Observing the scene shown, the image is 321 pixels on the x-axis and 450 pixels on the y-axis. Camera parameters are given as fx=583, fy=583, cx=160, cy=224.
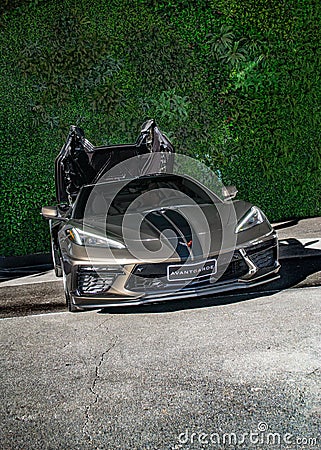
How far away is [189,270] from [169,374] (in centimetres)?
118

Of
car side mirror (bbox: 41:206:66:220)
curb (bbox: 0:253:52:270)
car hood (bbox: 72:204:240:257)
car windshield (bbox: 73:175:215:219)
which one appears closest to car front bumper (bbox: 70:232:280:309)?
car hood (bbox: 72:204:240:257)

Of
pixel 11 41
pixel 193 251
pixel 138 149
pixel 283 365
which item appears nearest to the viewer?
pixel 283 365

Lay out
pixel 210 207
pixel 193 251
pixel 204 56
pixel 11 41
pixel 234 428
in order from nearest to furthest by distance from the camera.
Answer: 1. pixel 234 428
2. pixel 193 251
3. pixel 210 207
4. pixel 11 41
5. pixel 204 56

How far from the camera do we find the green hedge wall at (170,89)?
907 cm

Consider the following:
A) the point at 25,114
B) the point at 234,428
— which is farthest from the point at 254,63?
the point at 234,428

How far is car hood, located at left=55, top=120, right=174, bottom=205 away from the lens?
7781 mm

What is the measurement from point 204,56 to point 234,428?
7.61 metres

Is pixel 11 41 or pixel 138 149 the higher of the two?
pixel 11 41

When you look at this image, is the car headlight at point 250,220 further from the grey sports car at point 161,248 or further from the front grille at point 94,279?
the front grille at point 94,279

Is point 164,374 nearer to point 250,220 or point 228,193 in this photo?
point 250,220

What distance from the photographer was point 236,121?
9.77m

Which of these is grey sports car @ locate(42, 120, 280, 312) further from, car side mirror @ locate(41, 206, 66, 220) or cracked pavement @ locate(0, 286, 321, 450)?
cracked pavement @ locate(0, 286, 321, 450)

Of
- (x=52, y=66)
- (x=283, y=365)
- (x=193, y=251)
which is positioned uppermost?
(x=52, y=66)

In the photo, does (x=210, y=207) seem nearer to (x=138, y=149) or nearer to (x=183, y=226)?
(x=183, y=226)
